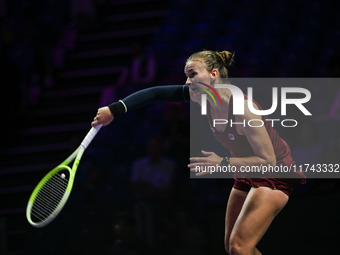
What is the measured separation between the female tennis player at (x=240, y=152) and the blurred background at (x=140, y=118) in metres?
1.41

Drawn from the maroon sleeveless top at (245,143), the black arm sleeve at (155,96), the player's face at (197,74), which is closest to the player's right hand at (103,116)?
the black arm sleeve at (155,96)

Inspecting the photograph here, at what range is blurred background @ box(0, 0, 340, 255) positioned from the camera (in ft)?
12.6

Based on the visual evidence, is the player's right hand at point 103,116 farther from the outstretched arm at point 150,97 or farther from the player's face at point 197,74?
the player's face at point 197,74

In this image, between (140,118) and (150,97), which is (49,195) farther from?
(140,118)

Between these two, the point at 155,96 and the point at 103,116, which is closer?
the point at 103,116

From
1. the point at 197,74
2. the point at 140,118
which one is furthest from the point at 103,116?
the point at 140,118

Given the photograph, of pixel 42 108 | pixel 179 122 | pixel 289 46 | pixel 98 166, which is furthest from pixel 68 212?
pixel 289 46

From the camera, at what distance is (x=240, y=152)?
254cm

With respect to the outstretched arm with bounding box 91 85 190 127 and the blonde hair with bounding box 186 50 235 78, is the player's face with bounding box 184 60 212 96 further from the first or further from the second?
the outstretched arm with bounding box 91 85 190 127

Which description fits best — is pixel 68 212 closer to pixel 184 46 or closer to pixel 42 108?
pixel 42 108

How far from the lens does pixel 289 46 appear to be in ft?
18.6

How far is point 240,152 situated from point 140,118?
9.48ft

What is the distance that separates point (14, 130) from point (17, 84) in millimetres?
719

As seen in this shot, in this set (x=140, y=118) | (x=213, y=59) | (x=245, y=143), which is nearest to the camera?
(x=245, y=143)
